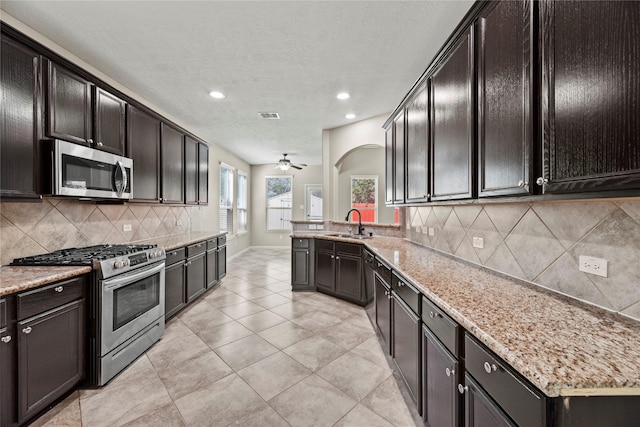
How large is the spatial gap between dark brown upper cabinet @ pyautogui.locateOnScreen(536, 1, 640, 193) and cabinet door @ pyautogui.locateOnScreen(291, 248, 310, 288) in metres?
3.69

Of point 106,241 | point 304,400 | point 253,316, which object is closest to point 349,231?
point 253,316

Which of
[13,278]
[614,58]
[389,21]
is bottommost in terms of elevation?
[13,278]

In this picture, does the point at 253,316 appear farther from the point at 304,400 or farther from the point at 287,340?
the point at 304,400

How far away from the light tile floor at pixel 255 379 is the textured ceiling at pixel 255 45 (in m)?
2.88

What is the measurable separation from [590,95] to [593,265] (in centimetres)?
78

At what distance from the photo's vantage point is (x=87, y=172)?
2.30 metres

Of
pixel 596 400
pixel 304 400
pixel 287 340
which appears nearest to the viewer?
pixel 596 400

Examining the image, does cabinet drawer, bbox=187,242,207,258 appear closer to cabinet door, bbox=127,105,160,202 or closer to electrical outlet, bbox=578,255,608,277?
cabinet door, bbox=127,105,160,202

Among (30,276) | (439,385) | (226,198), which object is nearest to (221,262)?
(226,198)

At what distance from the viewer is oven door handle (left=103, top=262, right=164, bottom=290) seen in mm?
2104

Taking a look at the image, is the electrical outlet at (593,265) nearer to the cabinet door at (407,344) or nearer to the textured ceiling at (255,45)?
the cabinet door at (407,344)

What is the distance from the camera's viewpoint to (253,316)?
3.42 metres

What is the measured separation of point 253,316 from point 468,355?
111 inches

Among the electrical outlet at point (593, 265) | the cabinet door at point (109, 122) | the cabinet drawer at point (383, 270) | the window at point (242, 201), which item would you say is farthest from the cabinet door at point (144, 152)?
the window at point (242, 201)
